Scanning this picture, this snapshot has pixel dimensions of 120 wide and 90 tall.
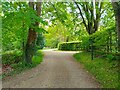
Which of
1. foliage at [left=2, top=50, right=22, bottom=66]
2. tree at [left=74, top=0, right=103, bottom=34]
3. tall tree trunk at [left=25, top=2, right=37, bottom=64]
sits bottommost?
foliage at [left=2, top=50, right=22, bottom=66]

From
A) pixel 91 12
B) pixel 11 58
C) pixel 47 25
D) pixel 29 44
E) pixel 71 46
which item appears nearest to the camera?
pixel 47 25

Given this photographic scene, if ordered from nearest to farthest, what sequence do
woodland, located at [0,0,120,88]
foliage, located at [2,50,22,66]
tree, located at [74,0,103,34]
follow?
woodland, located at [0,0,120,88], foliage, located at [2,50,22,66], tree, located at [74,0,103,34]

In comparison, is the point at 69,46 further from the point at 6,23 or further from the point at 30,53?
the point at 6,23

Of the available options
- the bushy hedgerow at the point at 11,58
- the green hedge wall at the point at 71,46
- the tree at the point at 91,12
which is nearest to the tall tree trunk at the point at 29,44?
the bushy hedgerow at the point at 11,58

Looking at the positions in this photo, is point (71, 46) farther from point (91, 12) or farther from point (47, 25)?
point (47, 25)

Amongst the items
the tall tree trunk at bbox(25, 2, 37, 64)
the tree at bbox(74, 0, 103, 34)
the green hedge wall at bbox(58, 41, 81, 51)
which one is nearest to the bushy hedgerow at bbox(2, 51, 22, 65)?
the tall tree trunk at bbox(25, 2, 37, 64)

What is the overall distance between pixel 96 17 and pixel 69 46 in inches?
531

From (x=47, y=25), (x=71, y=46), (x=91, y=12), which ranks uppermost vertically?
(x=91, y=12)

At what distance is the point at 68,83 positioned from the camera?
10.0m

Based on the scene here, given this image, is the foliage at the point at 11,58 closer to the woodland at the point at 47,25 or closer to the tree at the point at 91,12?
the woodland at the point at 47,25

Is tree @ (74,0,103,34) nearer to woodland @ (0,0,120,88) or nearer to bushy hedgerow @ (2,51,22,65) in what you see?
woodland @ (0,0,120,88)

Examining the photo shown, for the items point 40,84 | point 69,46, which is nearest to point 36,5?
point 40,84

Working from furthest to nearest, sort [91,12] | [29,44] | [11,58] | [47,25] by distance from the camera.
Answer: [91,12]
[11,58]
[29,44]
[47,25]

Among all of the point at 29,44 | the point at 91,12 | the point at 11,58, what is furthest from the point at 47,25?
the point at 91,12
